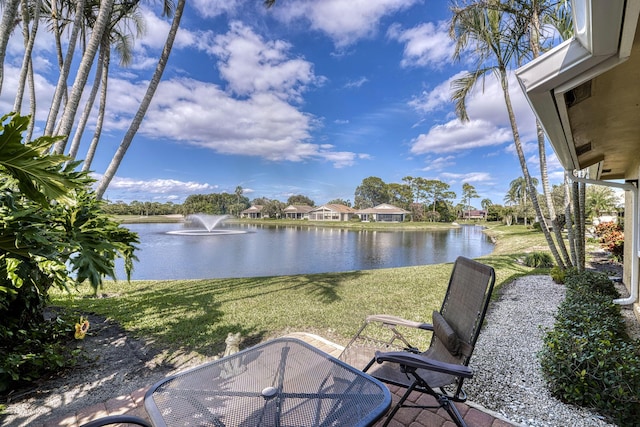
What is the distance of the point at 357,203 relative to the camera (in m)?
73.0

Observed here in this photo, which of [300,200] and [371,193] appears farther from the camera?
[300,200]

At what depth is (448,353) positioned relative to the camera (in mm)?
2227

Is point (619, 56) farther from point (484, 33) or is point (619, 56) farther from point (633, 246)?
point (484, 33)

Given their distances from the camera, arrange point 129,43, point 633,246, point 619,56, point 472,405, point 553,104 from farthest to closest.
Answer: point 129,43 < point 633,246 < point 472,405 < point 553,104 < point 619,56

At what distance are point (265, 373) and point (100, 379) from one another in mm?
2103

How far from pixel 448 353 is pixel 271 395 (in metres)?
1.44

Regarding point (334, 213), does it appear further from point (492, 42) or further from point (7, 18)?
point (7, 18)

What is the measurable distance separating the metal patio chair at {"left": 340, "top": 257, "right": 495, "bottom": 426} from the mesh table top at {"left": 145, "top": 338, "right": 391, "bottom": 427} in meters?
0.32

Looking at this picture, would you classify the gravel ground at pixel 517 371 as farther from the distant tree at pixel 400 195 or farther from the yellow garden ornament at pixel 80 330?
the distant tree at pixel 400 195

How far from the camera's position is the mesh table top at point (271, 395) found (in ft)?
4.50

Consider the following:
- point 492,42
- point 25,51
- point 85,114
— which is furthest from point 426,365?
point 25,51

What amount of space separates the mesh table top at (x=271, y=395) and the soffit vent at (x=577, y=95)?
91.9 inches

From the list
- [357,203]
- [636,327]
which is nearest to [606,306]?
[636,327]

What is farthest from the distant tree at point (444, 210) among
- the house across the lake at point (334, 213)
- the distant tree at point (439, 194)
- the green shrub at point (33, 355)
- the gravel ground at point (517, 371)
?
the green shrub at point (33, 355)
